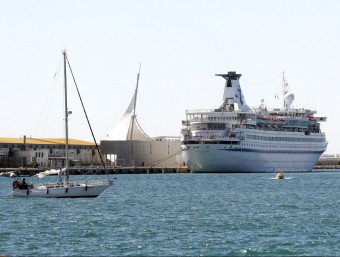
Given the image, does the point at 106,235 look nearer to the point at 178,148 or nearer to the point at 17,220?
the point at 17,220

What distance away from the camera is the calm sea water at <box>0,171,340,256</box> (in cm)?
3662

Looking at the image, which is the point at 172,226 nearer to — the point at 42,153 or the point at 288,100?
the point at 42,153

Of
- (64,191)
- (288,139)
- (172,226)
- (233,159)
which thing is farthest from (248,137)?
(172,226)

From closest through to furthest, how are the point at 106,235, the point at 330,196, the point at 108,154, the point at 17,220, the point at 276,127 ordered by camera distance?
the point at 106,235 → the point at 17,220 → the point at 330,196 → the point at 276,127 → the point at 108,154

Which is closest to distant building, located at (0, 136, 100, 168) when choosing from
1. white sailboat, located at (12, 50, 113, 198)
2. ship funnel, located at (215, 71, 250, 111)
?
ship funnel, located at (215, 71, 250, 111)

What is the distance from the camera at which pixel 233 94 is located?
149875 mm

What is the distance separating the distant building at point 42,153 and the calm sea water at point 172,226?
3321 inches

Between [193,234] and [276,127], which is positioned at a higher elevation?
[276,127]

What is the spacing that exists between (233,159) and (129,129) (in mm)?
34076

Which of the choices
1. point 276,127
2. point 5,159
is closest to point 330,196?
point 276,127

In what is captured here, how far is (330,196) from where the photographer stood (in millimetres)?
70812

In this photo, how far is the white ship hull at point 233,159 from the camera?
132m

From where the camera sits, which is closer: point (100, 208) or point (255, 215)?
point (255, 215)

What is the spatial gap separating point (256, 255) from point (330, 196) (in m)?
36.7
